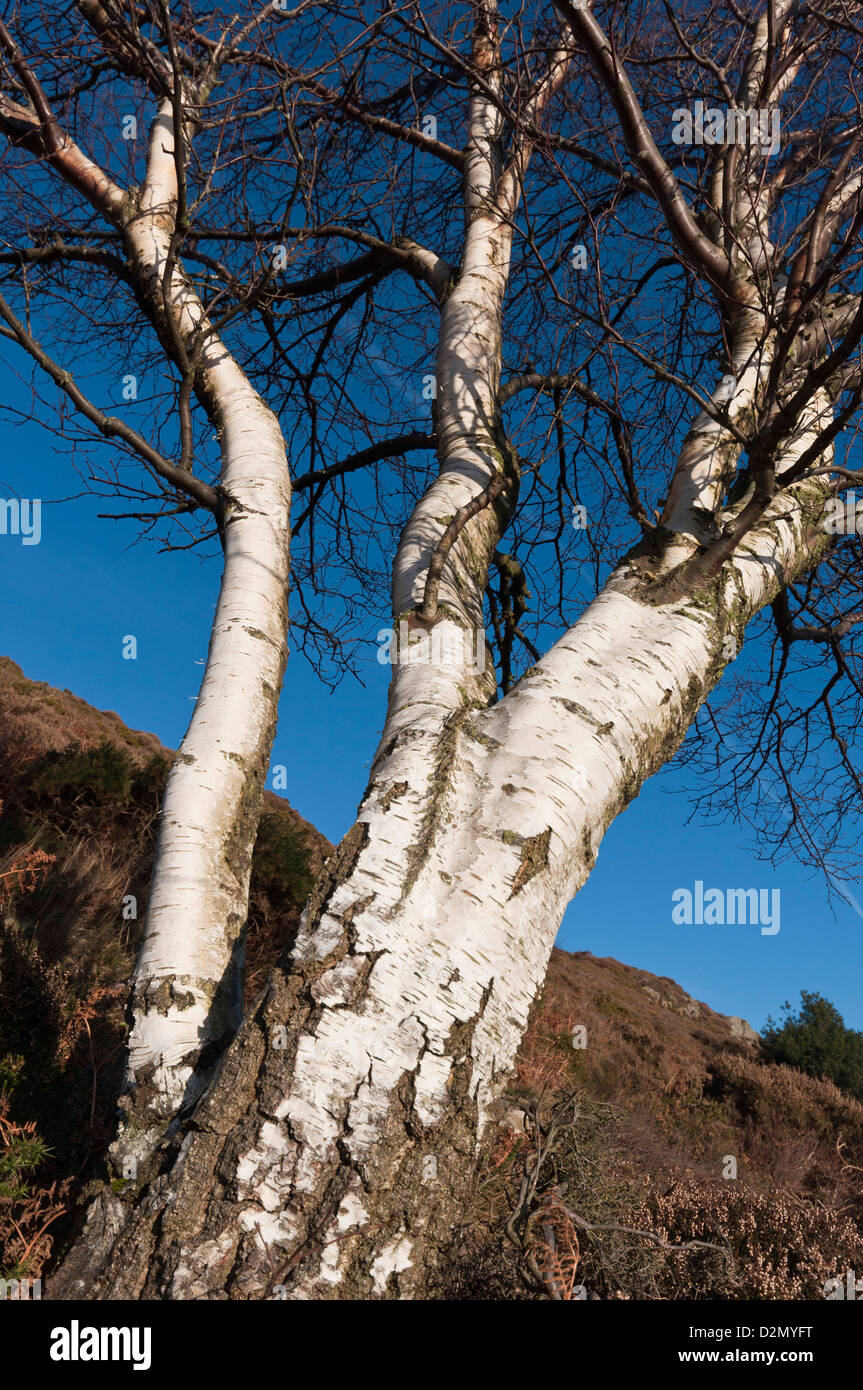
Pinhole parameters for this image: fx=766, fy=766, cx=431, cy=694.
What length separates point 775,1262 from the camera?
10.4ft

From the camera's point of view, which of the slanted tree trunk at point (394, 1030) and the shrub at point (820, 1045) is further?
the shrub at point (820, 1045)

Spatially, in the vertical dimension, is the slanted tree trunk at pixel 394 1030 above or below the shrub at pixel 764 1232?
above

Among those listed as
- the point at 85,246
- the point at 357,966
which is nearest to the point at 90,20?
the point at 85,246

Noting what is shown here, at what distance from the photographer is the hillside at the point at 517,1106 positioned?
77.2 inches

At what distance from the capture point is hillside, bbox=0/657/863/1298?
1962mm

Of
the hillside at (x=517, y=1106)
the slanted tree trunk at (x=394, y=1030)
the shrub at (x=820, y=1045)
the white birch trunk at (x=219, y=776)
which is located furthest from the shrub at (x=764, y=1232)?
the shrub at (x=820, y=1045)

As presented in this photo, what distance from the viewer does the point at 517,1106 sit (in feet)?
6.57

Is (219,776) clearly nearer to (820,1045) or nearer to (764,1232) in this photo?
(764,1232)

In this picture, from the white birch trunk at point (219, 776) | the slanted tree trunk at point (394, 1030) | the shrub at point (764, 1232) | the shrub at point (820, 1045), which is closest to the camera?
the slanted tree trunk at point (394, 1030)

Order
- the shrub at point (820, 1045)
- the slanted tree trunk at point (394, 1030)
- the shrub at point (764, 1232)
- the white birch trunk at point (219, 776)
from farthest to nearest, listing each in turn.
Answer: the shrub at point (820, 1045) → the shrub at point (764, 1232) → the white birch trunk at point (219, 776) → the slanted tree trunk at point (394, 1030)

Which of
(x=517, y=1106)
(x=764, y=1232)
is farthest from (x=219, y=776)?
(x=764, y=1232)

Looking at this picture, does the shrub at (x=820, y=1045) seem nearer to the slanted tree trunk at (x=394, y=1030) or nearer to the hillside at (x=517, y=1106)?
the hillside at (x=517, y=1106)
